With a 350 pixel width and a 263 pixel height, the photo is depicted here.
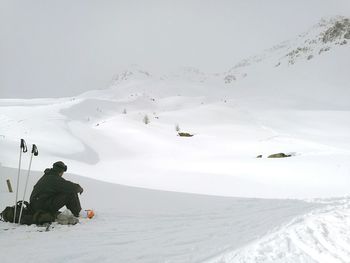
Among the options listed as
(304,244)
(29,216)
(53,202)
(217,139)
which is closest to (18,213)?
(29,216)

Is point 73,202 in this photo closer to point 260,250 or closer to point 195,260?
point 195,260

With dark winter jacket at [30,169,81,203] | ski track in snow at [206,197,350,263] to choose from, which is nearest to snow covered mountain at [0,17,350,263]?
ski track in snow at [206,197,350,263]

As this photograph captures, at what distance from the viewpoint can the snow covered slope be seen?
9315mm

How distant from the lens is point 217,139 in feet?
59.7

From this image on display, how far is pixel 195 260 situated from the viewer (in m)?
3.60

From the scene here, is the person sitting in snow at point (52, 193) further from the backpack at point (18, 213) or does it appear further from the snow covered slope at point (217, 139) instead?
the snow covered slope at point (217, 139)

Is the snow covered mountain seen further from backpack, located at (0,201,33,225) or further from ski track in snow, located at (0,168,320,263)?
backpack, located at (0,201,33,225)

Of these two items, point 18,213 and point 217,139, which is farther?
point 217,139

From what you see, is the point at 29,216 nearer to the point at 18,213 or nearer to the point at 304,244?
the point at 18,213

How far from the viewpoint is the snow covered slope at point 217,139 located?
9.31 metres

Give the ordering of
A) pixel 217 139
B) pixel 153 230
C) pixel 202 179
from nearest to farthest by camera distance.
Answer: pixel 153 230
pixel 202 179
pixel 217 139

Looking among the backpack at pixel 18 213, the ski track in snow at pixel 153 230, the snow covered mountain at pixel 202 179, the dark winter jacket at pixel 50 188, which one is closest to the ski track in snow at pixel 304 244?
the snow covered mountain at pixel 202 179

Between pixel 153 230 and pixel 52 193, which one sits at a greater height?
pixel 52 193

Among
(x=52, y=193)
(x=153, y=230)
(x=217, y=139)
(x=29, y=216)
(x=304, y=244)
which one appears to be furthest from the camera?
(x=217, y=139)
